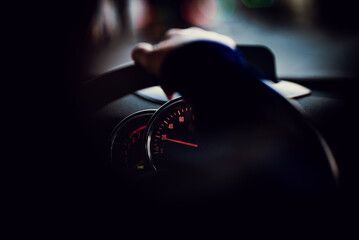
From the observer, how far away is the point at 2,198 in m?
1.08

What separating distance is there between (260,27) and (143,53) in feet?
21.4

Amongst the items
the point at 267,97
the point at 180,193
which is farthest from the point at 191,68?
the point at 180,193

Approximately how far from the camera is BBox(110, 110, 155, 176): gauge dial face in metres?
1.70

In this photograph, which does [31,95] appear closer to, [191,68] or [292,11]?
[191,68]

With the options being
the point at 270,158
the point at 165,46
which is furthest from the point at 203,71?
the point at 270,158

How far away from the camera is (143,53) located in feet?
3.00

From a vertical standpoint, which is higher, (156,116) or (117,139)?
(156,116)

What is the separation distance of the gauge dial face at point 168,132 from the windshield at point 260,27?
0.46 meters

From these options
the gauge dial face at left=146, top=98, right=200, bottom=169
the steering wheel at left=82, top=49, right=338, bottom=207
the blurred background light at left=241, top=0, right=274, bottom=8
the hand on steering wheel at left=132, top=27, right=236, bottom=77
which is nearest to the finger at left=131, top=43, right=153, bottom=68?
the hand on steering wheel at left=132, top=27, right=236, bottom=77

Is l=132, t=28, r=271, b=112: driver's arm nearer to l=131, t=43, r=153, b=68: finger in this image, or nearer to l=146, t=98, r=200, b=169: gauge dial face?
l=131, t=43, r=153, b=68: finger

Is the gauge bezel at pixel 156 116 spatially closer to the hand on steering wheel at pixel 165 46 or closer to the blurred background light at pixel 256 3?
the hand on steering wheel at pixel 165 46

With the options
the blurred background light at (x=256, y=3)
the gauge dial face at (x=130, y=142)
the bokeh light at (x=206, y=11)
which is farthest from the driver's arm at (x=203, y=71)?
the blurred background light at (x=256, y=3)

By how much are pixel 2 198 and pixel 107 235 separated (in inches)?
15.1

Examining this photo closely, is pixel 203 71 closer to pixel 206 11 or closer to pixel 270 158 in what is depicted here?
pixel 270 158
